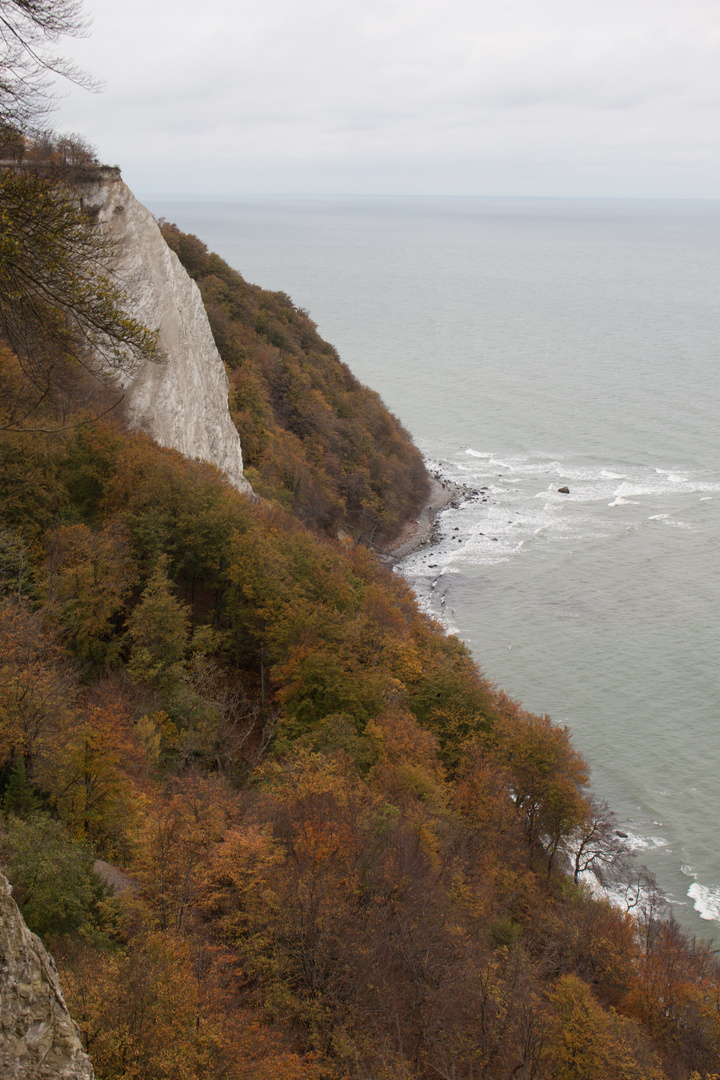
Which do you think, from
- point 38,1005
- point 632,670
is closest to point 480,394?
point 632,670

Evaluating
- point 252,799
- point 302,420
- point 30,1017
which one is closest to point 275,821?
point 252,799

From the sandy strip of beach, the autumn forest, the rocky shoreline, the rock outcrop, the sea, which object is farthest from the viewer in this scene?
the rocky shoreline

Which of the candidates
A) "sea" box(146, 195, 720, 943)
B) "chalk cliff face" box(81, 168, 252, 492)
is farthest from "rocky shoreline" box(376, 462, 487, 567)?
"chalk cliff face" box(81, 168, 252, 492)

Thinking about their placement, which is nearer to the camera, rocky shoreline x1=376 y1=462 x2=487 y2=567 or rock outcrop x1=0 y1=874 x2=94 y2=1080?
rock outcrop x1=0 y1=874 x2=94 y2=1080

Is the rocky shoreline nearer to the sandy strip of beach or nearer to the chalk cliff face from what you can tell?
the sandy strip of beach

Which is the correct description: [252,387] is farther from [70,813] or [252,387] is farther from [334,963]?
[334,963]

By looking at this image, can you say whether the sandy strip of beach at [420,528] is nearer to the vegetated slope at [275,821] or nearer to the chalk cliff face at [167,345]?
the chalk cliff face at [167,345]

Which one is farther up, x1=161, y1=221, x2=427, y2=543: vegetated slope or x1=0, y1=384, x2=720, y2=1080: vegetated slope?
x1=161, y1=221, x2=427, y2=543: vegetated slope

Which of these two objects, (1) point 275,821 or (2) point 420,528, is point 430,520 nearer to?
(2) point 420,528
